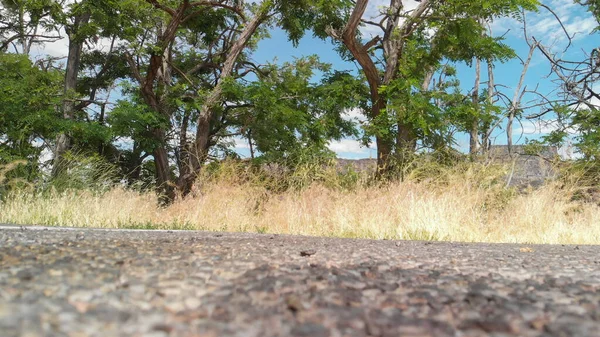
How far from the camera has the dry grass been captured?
6328 millimetres

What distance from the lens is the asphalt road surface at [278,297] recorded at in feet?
4.10

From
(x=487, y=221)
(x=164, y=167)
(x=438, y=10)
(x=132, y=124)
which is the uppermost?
(x=438, y=10)

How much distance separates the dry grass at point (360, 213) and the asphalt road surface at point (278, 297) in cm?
388

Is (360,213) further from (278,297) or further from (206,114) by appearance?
(206,114)

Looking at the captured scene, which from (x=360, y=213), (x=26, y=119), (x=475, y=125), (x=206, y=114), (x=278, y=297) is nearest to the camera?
(x=278, y=297)

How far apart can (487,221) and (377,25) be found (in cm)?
821

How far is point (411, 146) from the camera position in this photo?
11.6 m

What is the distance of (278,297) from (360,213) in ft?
17.7

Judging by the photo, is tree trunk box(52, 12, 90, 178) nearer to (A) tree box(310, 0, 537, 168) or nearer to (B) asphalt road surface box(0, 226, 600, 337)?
(A) tree box(310, 0, 537, 168)

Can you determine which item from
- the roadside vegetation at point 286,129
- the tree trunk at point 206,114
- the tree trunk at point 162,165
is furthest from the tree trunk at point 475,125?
the tree trunk at point 162,165

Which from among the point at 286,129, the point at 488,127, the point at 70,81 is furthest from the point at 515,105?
the point at 70,81

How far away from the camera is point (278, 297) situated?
1.55m

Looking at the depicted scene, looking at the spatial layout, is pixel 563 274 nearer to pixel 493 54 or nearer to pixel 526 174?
pixel 493 54

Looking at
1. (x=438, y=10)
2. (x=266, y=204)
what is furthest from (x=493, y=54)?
(x=266, y=204)
